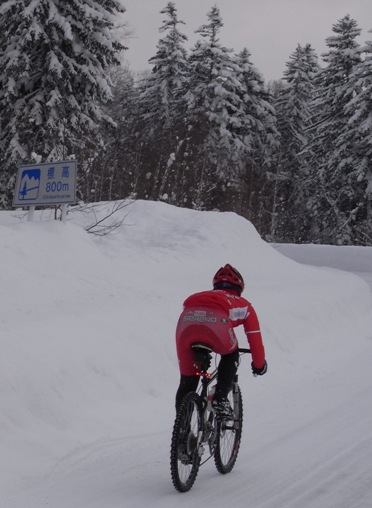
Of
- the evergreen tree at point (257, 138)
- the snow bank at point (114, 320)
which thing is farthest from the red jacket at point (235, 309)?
the evergreen tree at point (257, 138)

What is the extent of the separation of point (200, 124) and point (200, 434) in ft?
114

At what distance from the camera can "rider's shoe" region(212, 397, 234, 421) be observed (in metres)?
5.43

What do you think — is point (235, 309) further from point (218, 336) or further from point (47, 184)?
point (47, 184)

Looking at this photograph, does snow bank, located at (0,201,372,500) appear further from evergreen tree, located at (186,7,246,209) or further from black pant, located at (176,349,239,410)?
evergreen tree, located at (186,7,246,209)

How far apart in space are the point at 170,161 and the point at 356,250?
12260 millimetres

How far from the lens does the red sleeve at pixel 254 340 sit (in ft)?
17.9

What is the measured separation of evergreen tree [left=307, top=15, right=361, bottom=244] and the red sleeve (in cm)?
3076

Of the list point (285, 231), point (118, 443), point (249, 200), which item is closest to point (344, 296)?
point (118, 443)

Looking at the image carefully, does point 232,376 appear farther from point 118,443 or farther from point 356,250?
point 356,250

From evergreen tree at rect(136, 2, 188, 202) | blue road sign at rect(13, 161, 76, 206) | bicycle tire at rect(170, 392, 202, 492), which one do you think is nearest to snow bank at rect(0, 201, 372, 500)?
blue road sign at rect(13, 161, 76, 206)

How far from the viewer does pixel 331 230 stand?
3788 cm

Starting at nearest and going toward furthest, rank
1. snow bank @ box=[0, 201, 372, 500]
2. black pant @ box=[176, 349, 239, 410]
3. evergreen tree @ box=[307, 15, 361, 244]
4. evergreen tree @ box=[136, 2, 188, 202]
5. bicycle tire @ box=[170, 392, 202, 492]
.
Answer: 1. bicycle tire @ box=[170, 392, 202, 492]
2. black pant @ box=[176, 349, 239, 410]
3. snow bank @ box=[0, 201, 372, 500]
4. evergreen tree @ box=[307, 15, 361, 244]
5. evergreen tree @ box=[136, 2, 188, 202]

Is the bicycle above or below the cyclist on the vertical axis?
below

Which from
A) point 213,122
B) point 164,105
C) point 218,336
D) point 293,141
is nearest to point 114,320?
point 218,336
